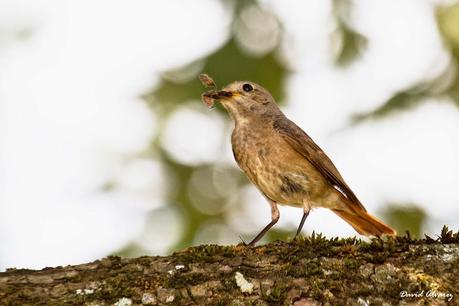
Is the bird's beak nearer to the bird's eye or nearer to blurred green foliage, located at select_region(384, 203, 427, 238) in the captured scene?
the bird's eye

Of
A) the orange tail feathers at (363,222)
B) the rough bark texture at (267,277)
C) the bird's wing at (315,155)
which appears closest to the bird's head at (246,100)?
the bird's wing at (315,155)

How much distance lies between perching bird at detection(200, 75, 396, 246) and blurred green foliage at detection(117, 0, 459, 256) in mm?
157

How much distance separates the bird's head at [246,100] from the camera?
6348 mm

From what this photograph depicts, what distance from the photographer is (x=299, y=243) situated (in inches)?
139

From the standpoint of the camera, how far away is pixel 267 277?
10.9 ft

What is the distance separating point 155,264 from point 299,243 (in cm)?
69

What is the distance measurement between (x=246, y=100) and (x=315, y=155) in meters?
0.80

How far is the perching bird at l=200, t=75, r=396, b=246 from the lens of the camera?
5969mm

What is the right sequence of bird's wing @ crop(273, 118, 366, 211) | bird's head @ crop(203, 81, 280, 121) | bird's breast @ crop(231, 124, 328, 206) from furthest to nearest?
bird's head @ crop(203, 81, 280, 121)
bird's wing @ crop(273, 118, 366, 211)
bird's breast @ crop(231, 124, 328, 206)

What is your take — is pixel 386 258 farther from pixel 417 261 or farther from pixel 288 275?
pixel 288 275

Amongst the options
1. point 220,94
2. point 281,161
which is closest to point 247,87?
point 220,94

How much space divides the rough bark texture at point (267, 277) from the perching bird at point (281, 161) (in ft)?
7.53

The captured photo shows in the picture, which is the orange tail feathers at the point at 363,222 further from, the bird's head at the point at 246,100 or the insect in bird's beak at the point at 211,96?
the insect in bird's beak at the point at 211,96

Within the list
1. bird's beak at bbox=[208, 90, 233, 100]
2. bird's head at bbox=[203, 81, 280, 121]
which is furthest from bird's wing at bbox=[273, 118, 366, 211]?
bird's beak at bbox=[208, 90, 233, 100]
